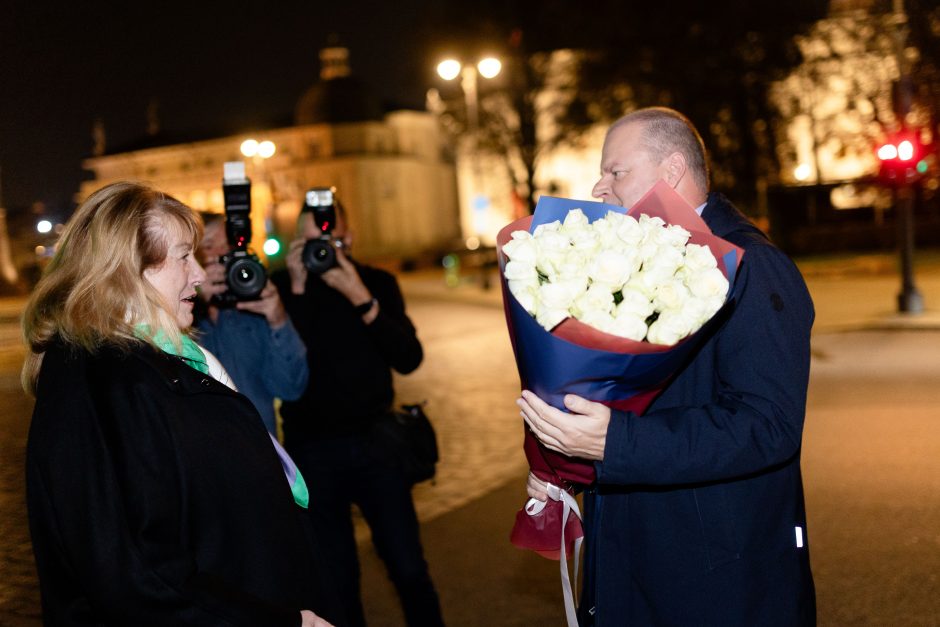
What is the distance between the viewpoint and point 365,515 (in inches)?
164

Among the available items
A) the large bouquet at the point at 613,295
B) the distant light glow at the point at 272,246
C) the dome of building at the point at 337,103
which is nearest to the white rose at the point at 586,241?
the large bouquet at the point at 613,295

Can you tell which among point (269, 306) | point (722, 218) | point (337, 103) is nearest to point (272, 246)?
point (269, 306)

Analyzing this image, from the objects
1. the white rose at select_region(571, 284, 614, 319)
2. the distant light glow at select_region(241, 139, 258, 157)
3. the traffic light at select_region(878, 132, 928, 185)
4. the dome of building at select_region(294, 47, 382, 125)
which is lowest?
the white rose at select_region(571, 284, 614, 319)

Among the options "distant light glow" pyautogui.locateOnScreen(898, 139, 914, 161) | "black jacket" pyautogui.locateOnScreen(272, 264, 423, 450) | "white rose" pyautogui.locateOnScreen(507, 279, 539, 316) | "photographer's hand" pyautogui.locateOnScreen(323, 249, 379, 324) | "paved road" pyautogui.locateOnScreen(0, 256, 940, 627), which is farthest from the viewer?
"distant light glow" pyautogui.locateOnScreen(898, 139, 914, 161)

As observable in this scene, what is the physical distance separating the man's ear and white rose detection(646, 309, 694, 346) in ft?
2.26

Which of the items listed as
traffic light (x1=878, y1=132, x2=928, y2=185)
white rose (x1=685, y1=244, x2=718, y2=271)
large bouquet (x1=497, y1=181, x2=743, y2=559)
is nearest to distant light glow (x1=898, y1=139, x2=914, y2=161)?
traffic light (x1=878, y1=132, x2=928, y2=185)

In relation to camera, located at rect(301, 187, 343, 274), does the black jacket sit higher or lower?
lower

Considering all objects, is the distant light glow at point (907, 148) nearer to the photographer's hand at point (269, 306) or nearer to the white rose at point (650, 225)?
the photographer's hand at point (269, 306)

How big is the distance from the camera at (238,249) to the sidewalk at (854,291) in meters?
13.8

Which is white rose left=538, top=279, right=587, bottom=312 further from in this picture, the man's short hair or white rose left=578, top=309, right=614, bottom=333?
the man's short hair

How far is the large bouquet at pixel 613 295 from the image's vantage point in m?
2.13

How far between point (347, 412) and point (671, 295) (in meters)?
2.31

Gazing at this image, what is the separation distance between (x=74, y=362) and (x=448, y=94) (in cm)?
5933

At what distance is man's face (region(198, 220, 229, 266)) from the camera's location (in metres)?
4.54
